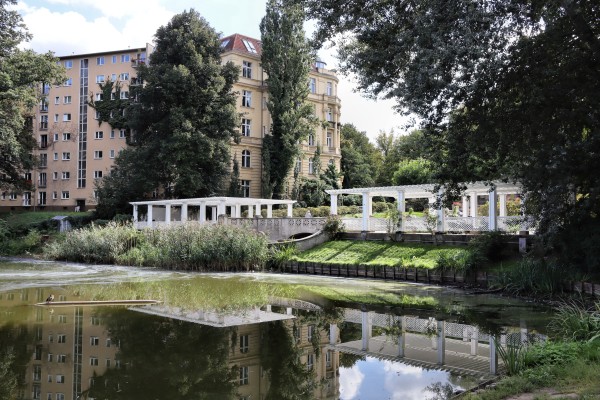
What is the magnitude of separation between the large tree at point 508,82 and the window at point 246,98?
134 feet

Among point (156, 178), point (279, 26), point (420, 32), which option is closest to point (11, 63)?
point (156, 178)

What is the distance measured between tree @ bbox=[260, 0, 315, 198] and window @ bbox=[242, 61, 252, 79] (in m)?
4.67

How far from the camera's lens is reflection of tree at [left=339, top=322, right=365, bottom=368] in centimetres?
918

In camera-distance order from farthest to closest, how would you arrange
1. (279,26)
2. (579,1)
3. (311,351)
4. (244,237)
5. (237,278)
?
1. (279,26)
2. (244,237)
3. (237,278)
4. (579,1)
5. (311,351)

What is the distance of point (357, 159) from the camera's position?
66.2 m

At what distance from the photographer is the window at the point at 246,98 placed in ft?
182

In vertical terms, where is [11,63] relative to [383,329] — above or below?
above

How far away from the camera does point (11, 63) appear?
138 feet

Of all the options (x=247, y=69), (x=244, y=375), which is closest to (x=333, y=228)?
(x=244, y=375)

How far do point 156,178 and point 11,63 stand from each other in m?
13.7

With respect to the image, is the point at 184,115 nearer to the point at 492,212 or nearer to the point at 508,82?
the point at 492,212

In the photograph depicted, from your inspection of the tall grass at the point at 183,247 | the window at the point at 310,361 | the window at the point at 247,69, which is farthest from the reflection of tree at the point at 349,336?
the window at the point at 247,69

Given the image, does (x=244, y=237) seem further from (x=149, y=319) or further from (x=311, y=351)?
(x=311, y=351)

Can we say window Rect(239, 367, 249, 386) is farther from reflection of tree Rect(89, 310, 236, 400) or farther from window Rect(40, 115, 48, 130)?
window Rect(40, 115, 48, 130)
